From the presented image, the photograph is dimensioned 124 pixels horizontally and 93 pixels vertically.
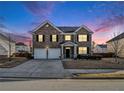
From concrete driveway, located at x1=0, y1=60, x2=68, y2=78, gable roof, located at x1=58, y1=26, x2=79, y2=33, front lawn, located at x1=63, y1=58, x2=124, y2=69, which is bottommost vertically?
concrete driveway, located at x1=0, y1=60, x2=68, y2=78

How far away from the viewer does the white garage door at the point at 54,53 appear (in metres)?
56.3

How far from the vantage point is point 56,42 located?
187ft

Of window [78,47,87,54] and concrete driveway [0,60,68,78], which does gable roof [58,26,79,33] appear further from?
concrete driveway [0,60,68,78]

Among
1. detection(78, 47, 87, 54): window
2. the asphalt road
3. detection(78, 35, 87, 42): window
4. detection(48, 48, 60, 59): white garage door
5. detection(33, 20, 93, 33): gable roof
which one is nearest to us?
the asphalt road

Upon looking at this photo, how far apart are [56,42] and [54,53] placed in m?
2.28

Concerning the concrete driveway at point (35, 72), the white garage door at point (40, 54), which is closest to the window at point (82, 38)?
the white garage door at point (40, 54)

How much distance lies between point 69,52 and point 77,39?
3169 millimetres

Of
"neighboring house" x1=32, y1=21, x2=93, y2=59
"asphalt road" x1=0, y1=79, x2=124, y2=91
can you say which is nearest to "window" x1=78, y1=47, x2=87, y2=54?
"neighboring house" x1=32, y1=21, x2=93, y2=59

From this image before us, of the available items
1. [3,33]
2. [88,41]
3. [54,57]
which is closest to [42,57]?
[54,57]

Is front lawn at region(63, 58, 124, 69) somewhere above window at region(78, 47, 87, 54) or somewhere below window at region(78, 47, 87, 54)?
below

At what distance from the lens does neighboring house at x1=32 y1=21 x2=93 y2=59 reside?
56.4 metres

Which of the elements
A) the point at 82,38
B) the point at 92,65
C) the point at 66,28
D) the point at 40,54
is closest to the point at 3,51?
the point at 40,54

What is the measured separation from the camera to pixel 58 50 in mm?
56719

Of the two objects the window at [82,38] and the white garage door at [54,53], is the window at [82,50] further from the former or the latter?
the white garage door at [54,53]
